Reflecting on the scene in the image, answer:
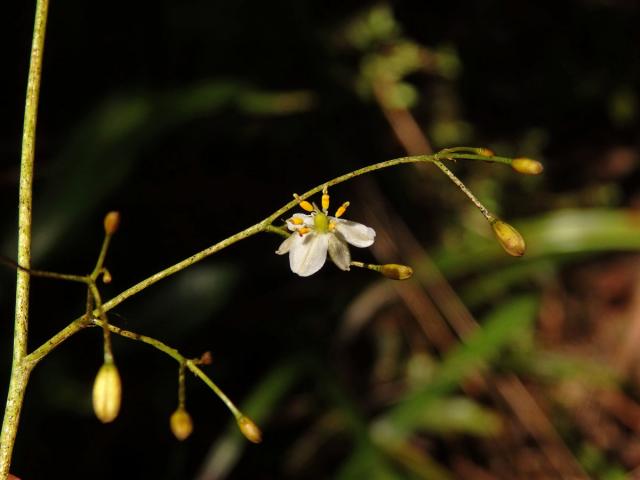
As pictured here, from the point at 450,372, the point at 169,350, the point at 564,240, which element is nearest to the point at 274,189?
the point at 450,372

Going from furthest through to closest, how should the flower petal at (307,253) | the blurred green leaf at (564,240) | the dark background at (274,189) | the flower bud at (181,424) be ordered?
the blurred green leaf at (564,240), the dark background at (274,189), the flower petal at (307,253), the flower bud at (181,424)

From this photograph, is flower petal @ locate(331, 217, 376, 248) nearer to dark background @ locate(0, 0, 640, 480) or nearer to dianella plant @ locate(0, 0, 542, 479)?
dianella plant @ locate(0, 0, 542, 479)

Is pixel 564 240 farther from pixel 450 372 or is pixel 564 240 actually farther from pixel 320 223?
pixel 320 223

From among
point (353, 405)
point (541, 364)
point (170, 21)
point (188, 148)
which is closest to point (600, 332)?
point (541, 364)

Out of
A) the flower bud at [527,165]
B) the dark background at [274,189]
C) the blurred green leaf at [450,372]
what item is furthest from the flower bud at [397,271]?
the blurred green leaf at [450,372]

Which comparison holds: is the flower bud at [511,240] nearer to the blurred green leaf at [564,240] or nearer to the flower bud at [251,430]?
the flower bud at [251,430]

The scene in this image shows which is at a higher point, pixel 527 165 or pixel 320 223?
pixel 527 165
